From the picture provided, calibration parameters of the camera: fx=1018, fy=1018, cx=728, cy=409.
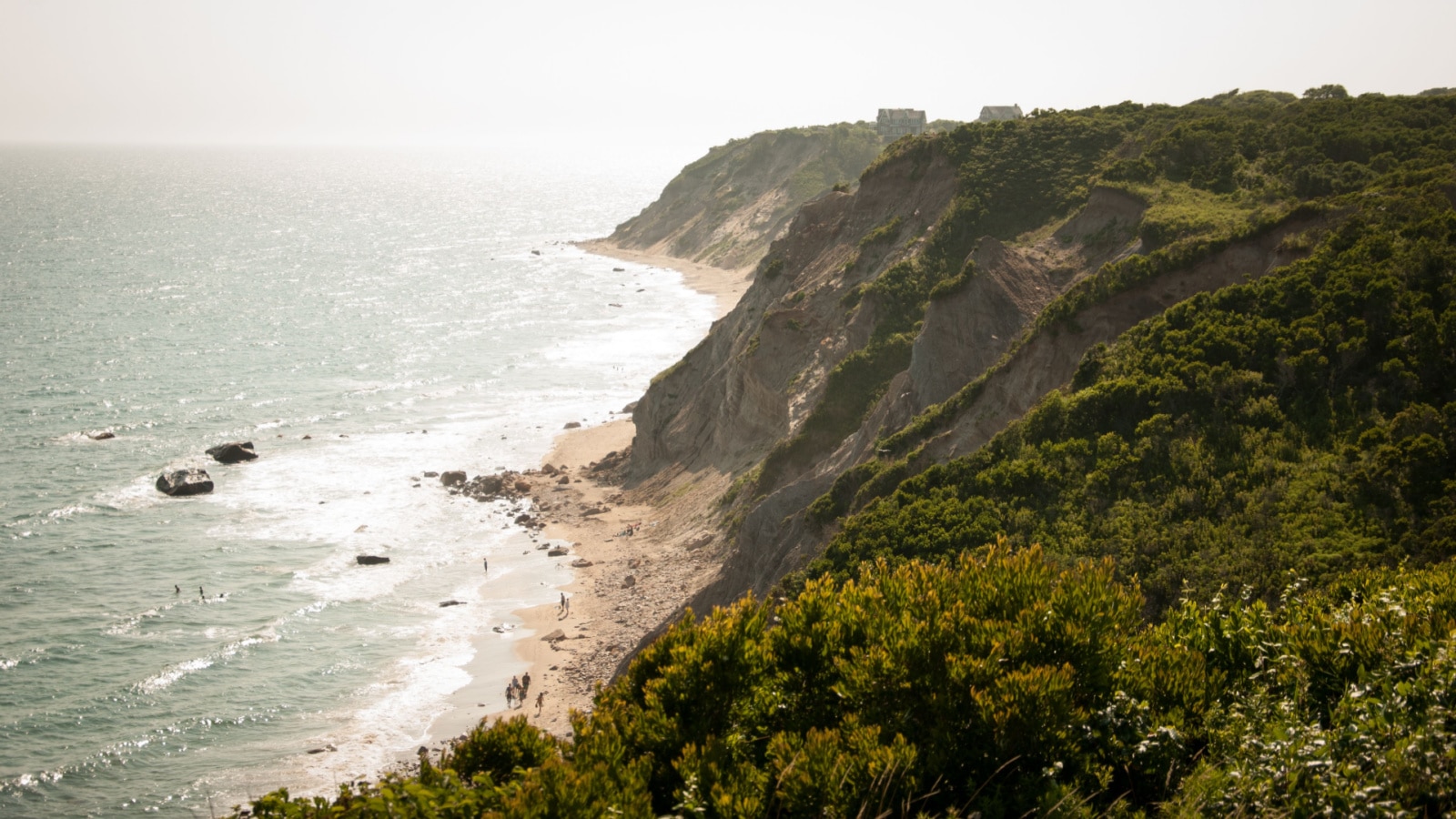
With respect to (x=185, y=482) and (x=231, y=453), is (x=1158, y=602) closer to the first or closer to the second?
(x=185, y=482)

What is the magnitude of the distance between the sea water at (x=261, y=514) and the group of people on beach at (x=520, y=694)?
241cm

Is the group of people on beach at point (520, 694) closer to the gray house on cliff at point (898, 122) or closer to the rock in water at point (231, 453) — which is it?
the rock in water at point (231, 453)

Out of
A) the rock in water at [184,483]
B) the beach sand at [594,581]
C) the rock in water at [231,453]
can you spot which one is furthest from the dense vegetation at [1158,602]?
the rock in water at [231,453]

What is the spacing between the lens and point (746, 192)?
6029 inches

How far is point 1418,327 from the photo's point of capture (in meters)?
27.8

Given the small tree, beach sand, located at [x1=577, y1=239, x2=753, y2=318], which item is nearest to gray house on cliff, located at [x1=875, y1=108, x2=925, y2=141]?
beach sand, located at [x1=577, y1=239, x2=753, y2=318]

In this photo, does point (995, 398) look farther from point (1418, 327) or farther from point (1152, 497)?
point (1418, 327)

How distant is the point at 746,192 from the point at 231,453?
101417mm

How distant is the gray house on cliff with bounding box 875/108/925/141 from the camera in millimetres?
139500

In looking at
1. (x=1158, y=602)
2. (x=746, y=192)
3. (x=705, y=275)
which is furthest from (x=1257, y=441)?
(x=746, y=192)

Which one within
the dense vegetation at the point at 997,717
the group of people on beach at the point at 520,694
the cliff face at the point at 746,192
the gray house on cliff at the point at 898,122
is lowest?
the group of people on beach at the point at 520,694

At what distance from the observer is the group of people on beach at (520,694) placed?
3638cm

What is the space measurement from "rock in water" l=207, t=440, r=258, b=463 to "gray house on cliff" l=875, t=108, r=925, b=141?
9995 cm

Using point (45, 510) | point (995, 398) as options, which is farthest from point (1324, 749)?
point (45, 510)
